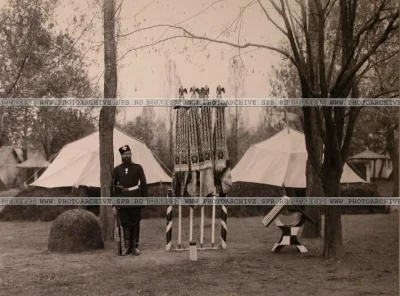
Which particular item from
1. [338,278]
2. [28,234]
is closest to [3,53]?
[28,234]

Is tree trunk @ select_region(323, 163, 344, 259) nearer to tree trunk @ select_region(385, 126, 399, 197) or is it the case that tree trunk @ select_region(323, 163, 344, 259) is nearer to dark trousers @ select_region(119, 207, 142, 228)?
dark trousers @ select_region(119, 207, 142, 228)

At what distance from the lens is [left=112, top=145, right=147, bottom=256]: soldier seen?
7.81m

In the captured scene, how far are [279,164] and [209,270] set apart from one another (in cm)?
886

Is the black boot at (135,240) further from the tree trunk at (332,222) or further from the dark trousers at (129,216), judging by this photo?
the tree trunk at (332,222)

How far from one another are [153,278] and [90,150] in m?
8.84

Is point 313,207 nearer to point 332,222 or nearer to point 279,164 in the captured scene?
point 332,222

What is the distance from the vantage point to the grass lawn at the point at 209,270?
215 inches

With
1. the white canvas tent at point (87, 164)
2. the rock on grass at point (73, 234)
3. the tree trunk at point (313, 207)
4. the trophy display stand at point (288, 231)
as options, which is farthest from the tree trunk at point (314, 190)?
the white canvas tent at point (87, 164)

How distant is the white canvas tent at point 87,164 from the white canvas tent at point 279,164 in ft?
8.36

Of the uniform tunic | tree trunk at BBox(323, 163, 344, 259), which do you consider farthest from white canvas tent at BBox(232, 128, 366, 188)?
tree trunk at BBox(323, 163, 344, 259)

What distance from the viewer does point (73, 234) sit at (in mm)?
7945

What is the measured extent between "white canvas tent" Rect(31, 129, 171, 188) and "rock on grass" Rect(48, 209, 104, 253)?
17.4 feet

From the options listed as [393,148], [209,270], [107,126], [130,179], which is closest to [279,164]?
[393,148]

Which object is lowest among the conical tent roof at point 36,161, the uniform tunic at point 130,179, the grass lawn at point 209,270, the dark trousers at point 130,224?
the conical tent roof at point 36,161
